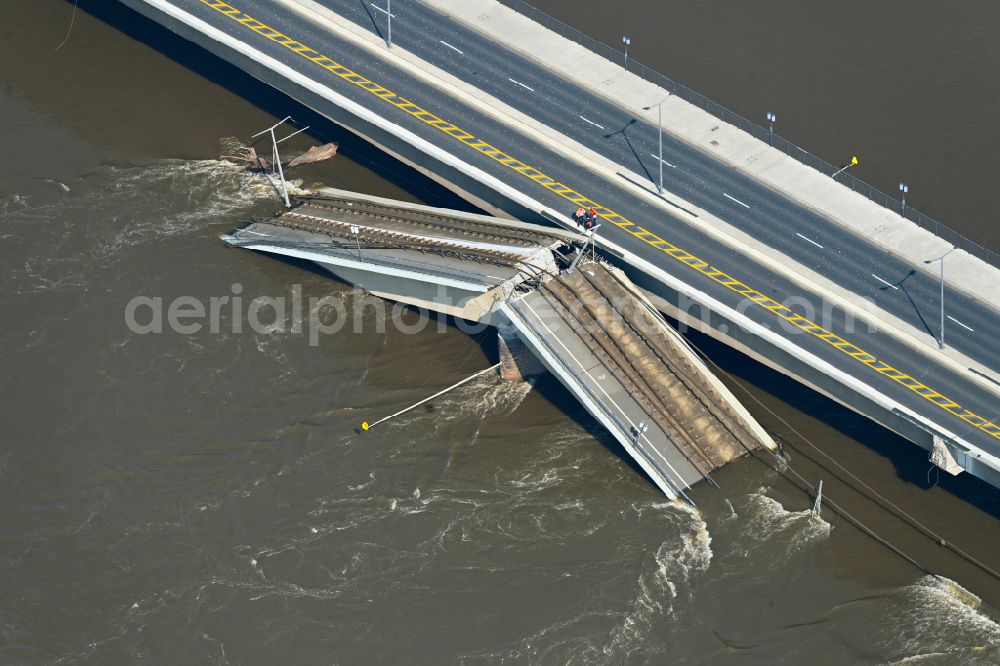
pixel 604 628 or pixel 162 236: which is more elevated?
pixel 162 236

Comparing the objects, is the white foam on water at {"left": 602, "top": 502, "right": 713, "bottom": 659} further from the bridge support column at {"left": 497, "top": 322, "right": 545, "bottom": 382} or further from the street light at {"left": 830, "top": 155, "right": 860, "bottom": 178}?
the street light at {"left": 830, "top": 155, "right": 860, "bottom": 178}

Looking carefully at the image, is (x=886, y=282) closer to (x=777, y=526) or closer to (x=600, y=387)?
(x=777, y=526)

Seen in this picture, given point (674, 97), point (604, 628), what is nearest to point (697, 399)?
point (604, 628)

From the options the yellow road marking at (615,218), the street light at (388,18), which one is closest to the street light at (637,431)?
the yellow road marking at (615,218)

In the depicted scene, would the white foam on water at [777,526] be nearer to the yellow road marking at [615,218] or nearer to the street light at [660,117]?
the yellow road marking at [615,218]

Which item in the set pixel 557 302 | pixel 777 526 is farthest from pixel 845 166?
pixel 777 526

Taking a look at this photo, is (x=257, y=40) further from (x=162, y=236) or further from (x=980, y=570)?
(x=980, y=570)
